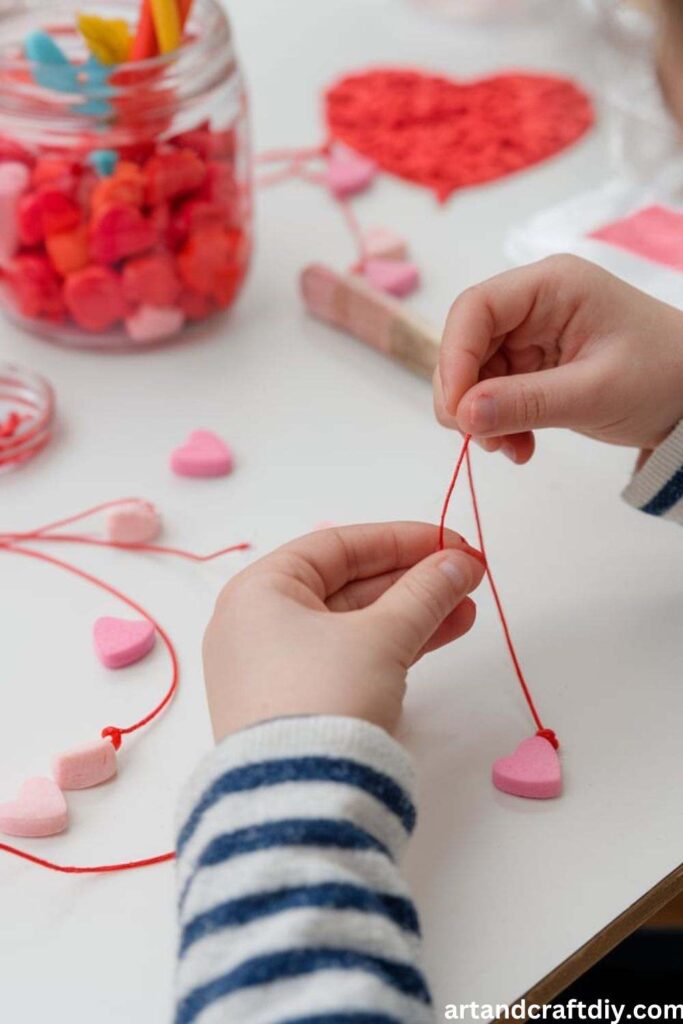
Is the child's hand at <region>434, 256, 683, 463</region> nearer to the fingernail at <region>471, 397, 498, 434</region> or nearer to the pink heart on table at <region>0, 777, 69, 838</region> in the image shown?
the fingernail at <region>471, 397, 498, 434</region>

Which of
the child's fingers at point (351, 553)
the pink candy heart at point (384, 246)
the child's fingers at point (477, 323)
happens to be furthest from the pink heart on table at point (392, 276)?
the child's fingers at point (351, 553)

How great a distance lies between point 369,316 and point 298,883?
47 centimetres

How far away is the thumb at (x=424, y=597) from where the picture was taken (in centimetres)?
54

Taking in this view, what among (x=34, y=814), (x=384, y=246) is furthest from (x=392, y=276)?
(x=34, y=814)

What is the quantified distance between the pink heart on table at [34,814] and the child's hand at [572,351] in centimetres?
27

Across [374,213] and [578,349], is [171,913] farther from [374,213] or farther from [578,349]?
[374,213]

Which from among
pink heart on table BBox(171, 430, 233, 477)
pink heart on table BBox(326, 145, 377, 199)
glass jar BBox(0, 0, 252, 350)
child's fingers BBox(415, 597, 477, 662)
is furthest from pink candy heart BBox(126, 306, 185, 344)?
child's fingers BBox(415, 597, 477, 662)

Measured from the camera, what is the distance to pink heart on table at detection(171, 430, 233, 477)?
0.75 m

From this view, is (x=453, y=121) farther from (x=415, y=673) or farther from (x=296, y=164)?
(x=415, y=673)

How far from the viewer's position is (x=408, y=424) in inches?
31.5

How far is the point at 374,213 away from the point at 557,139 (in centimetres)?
19

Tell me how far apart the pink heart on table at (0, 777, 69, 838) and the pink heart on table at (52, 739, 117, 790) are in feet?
0.04

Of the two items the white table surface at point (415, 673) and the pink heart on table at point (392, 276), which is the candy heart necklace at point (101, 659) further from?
the pink heart on table at point (392, 276)

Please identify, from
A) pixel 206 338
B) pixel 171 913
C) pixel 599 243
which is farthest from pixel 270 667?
pixel 599 243
